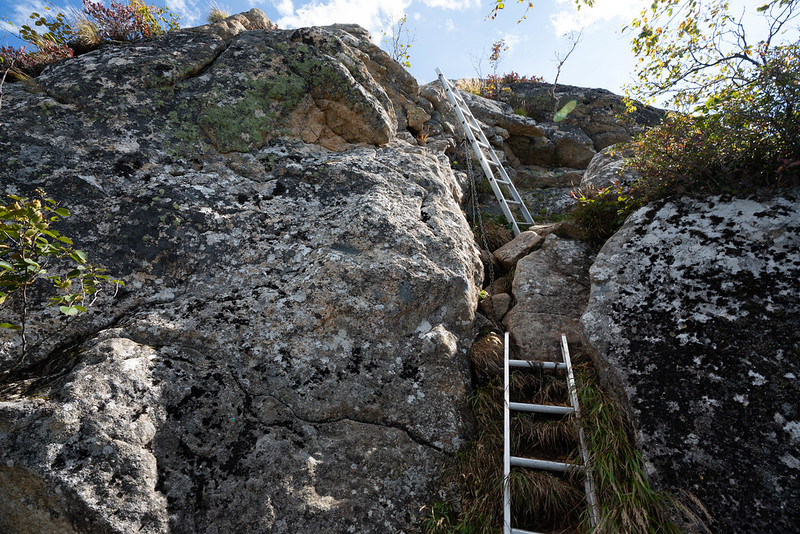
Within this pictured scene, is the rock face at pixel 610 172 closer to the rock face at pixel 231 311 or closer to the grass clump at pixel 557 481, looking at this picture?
the rock face at pixel 231 311

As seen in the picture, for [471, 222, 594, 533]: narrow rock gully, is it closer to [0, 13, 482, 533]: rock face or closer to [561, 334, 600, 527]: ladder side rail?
[561, 334, 600, 527]: ladder side rail

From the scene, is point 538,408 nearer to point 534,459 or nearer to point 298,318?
point 534,459

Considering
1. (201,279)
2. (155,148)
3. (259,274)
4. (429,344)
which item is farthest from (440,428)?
(155,148)

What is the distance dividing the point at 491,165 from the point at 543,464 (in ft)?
21.6

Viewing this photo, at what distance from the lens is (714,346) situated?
3000mm

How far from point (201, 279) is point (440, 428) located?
236 cm

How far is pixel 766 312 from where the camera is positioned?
9.87 ft

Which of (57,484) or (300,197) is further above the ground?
(300,197)

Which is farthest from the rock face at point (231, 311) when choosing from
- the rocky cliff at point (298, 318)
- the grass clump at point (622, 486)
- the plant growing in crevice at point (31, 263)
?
the grass clump at point (622, 486)

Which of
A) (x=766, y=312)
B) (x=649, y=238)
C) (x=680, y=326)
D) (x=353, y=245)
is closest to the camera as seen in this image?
(x=766, y=312)

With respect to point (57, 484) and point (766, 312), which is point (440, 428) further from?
point (766, 312)

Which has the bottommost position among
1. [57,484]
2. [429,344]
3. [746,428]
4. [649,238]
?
[57,484]

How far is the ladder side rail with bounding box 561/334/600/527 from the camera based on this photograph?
2672mm

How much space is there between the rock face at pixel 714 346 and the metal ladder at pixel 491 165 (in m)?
3.03
